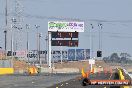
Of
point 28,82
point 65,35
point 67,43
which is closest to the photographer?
point 28,82

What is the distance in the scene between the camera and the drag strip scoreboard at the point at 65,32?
91.0m

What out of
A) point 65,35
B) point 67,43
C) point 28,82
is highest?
point 65,35

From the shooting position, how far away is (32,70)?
88.8 metres

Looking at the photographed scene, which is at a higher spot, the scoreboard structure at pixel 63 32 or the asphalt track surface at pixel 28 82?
the scoreboard structure at pixel 63 32

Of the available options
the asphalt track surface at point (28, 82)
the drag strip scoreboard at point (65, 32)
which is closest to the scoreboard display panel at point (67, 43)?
the drag strip scoreboard at point (65, 32)

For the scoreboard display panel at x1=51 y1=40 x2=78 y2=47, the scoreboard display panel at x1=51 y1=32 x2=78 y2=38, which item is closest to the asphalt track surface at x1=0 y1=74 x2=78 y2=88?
the scoreboard display panel at x1=51 y1=40 x2=78 y2=47

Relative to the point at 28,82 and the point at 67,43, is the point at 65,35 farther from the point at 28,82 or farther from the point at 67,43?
the point at 28,82

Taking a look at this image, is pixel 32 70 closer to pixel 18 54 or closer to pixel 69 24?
pixel 69 24

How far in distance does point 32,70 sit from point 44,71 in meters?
5.70

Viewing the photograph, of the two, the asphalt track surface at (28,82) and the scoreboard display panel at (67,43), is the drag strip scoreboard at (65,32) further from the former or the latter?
the asphalt track surface at (28,82)

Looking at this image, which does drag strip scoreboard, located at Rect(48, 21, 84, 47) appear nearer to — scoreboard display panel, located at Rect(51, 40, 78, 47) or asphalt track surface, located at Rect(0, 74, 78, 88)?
scoreboard display panel, located at Rect(51, 40, 78, 47)

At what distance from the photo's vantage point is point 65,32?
306ft

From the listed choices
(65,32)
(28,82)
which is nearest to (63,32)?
(65,32)

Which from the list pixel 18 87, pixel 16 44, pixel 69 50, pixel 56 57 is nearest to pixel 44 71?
pixel 16 44
